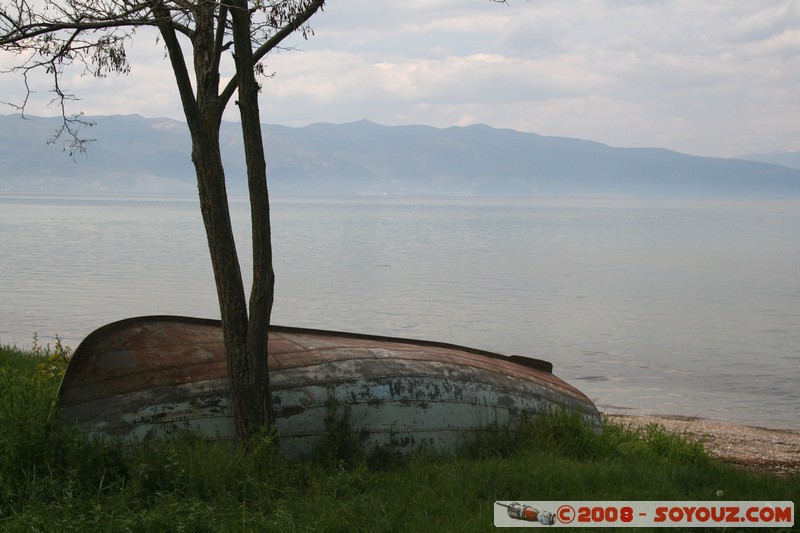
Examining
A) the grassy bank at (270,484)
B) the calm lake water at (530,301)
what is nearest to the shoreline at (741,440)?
the calm lake water at (530,301)

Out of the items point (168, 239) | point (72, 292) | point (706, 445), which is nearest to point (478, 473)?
point (706, 445)

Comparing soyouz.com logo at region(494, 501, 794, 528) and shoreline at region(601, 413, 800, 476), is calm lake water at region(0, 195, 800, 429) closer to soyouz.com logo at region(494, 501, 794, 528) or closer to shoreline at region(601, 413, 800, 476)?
shoreline at region(601, 413, 800, 476)

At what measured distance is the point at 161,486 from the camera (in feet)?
18.2

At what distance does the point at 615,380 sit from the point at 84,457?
44.6ft

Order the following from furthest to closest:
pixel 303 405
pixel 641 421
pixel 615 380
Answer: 1. pixel 615 380
2. pixel 641 421
3. pixel 303 405

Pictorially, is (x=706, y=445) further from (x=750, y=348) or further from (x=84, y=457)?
(x=750, y=348)

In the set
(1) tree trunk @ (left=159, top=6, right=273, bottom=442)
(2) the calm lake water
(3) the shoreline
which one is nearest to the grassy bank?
(1) tree trunk @ (left=159, top=6, right=273, bottom=442)

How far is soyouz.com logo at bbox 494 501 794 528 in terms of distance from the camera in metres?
5.35

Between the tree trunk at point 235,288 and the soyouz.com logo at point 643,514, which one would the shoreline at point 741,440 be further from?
the tree trunk at point 235,288

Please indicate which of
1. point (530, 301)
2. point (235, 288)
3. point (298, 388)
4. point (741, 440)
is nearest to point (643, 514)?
point (298, 388)

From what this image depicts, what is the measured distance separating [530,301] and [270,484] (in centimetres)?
2436

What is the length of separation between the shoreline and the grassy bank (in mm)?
2804

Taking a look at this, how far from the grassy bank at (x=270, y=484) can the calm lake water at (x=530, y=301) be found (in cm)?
876

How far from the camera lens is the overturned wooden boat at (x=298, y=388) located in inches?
250
